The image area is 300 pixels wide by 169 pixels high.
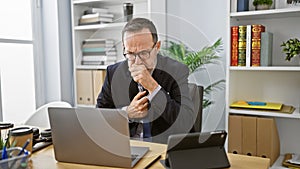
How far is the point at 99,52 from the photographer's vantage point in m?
2.62

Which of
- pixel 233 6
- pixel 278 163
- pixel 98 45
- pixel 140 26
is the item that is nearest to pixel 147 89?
pixel 140 26

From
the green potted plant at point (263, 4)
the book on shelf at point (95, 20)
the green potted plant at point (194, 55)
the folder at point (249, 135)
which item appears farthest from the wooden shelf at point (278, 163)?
the book on shelf at point (95, 20)

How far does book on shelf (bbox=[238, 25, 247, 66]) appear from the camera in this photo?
6.41 feet

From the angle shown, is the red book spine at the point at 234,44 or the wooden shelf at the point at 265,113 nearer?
the wooden shelf at the point at 265,113

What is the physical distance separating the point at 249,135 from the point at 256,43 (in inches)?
24.3

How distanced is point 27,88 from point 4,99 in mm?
279

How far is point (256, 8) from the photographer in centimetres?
196

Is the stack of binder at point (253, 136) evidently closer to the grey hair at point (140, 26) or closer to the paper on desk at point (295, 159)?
the paper on desk at point (295, 159)

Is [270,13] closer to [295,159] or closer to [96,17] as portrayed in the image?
[295,159]

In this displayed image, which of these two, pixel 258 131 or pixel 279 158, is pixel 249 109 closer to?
pixel 258 131

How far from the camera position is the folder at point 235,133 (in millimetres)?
1986

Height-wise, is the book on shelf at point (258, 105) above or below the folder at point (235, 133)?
above

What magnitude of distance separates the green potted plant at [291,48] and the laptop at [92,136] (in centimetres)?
136

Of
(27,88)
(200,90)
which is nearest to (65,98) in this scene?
(27,88)
